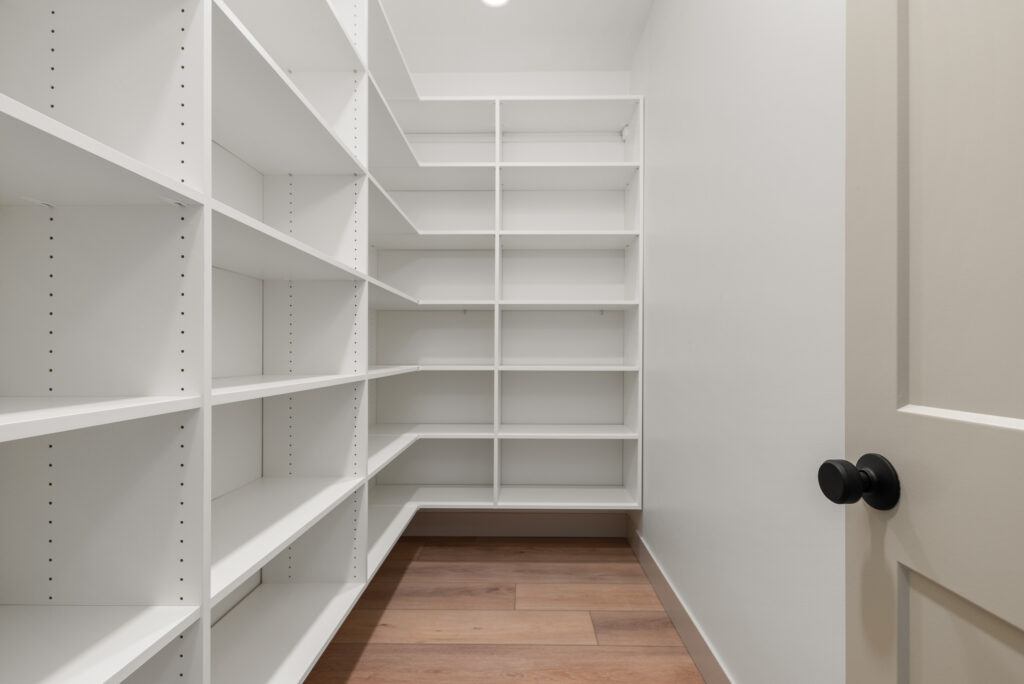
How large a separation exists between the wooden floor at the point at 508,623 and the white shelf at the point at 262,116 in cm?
151

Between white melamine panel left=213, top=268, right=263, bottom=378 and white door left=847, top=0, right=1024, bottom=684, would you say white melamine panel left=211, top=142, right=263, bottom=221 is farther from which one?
white door left=847, top=0, right=1024, bottom=684

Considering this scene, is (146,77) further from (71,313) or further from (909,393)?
(909,393)

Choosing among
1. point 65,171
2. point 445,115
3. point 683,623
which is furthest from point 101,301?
point 445,115

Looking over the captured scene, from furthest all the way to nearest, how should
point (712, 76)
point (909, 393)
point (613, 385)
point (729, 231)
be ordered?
point (613, 385), point (712, 76), point (729, 231), point (909, 393)

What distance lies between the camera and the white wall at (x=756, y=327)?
949mm

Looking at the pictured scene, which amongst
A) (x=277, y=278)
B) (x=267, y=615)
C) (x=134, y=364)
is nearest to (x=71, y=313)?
(x=134, y=364)

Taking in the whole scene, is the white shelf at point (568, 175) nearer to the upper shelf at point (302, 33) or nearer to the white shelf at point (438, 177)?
the white shelf at point (438, 177)

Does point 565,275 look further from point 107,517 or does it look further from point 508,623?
point 107,517

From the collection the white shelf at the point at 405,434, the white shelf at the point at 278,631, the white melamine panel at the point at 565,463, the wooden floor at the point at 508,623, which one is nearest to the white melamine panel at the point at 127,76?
the white shelf at the point at 278,631

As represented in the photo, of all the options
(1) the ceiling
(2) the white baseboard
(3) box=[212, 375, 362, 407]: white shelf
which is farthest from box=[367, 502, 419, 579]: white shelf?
(1) the ceiling

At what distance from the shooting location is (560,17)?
2.33m

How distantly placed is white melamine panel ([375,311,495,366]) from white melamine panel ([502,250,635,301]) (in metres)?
0.24

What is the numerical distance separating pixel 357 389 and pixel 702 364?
1.04 m

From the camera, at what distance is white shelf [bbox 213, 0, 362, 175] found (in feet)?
3.13
